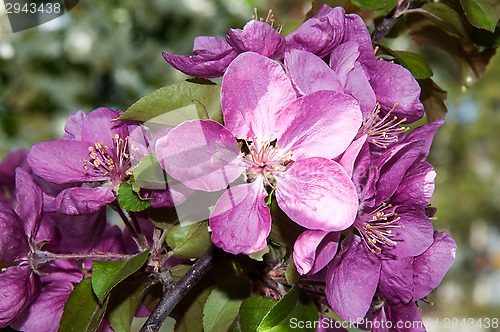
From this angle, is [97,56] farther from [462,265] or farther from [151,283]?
[462,265]

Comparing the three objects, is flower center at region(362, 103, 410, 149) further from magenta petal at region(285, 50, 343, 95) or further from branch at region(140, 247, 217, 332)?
branch at region(140, 247, 217, 332)

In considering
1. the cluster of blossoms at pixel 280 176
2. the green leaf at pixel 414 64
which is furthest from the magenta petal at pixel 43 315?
the green leaf at pixel 414 64

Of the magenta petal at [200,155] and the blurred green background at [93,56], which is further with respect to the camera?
the blurred green background at [93,56]

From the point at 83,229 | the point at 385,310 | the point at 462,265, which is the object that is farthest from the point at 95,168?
the point at 462,265

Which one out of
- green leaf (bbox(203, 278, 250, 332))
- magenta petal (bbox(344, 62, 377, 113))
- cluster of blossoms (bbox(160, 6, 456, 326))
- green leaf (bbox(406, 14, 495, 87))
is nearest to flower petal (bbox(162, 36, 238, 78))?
cluster of blossoms (bbox(160, 6, 456, 326))

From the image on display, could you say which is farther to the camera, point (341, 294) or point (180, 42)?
point (180, 42)

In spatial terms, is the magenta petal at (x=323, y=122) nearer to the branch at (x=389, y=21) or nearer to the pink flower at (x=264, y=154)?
the pink flower at (x=264, y=154)
